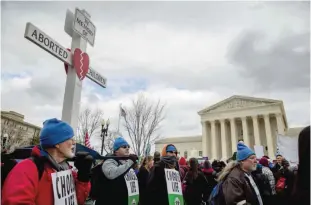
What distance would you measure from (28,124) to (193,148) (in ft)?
148

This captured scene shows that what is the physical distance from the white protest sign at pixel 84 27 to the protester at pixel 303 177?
5.30 meters

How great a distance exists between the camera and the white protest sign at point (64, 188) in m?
2.10

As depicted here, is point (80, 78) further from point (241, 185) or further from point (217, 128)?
point (217, 128)

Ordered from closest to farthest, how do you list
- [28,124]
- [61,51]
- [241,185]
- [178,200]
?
[241,185] → [178,200] → [61,51] → [28,124]

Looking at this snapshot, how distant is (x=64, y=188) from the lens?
2.21 m

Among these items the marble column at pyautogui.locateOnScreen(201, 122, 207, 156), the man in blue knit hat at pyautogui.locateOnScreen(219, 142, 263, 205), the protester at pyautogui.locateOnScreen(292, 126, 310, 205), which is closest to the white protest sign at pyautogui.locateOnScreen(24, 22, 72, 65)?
the man in blue knit hat at pyautogui.locateOnScreen(219, 142, 263, 205)

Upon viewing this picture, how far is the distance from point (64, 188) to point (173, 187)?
2.15 meters

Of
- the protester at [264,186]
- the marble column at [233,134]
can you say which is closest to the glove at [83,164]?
the protester at [264,186]

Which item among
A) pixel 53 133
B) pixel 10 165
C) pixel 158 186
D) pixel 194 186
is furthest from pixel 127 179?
pixel 194 186

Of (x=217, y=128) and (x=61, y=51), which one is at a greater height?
(x=217, y=128)

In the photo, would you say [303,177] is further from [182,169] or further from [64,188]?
[182,169]

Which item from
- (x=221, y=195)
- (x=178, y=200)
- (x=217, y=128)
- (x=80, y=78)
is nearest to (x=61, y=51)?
(x=80, y=78)

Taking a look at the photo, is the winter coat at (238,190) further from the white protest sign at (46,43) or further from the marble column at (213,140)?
the marble column at (213,140)

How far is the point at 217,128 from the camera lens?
68750 millimetres
